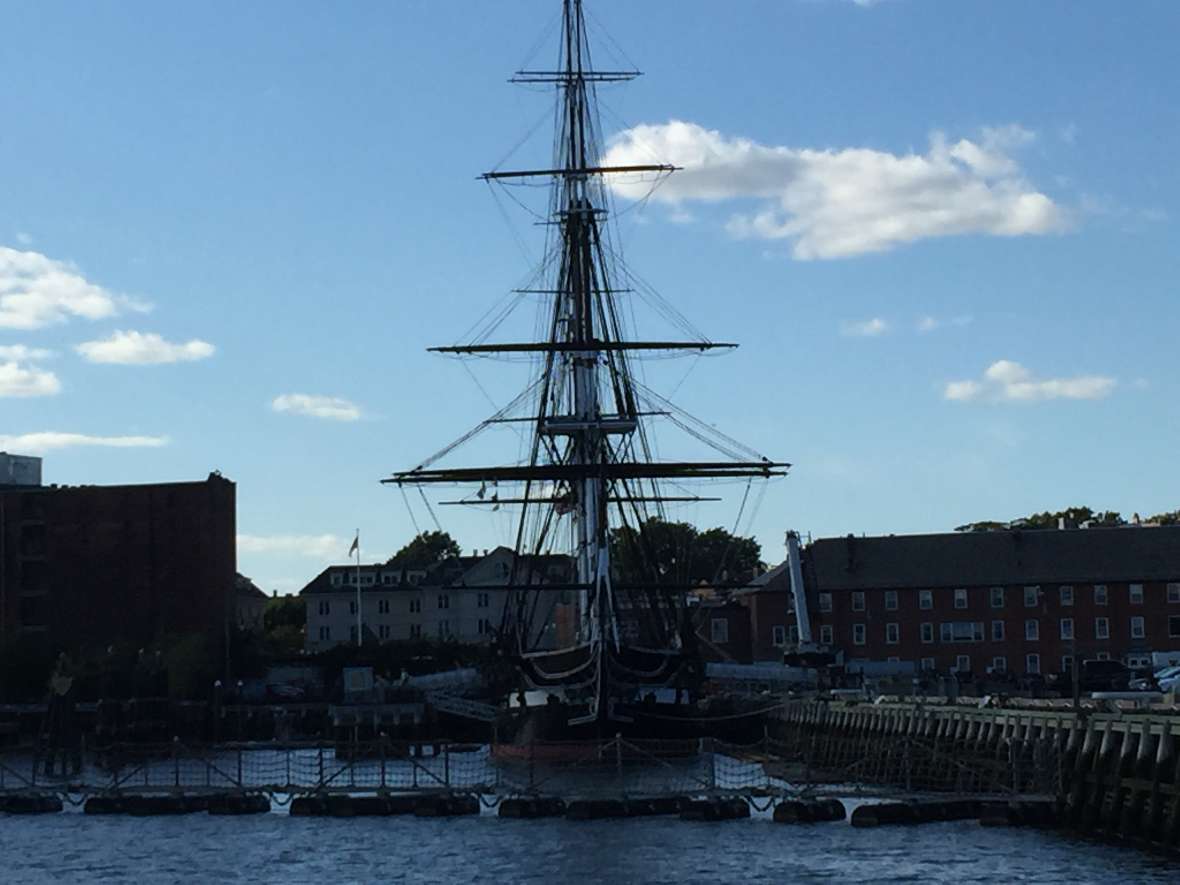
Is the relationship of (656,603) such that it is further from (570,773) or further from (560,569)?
(560,569)

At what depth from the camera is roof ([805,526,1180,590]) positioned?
118688mm

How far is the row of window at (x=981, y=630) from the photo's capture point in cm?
11794

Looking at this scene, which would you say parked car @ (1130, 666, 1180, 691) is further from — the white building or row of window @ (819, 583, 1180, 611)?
the white building

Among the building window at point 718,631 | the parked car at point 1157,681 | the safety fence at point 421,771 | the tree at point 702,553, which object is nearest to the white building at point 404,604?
the tree at point 702,553

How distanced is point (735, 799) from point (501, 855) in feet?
24.7

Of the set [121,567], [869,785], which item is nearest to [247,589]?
[121,567]

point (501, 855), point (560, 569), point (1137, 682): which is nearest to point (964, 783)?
point (501, 855)

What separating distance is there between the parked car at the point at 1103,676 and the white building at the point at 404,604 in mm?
62116

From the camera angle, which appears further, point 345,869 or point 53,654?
point 53,654

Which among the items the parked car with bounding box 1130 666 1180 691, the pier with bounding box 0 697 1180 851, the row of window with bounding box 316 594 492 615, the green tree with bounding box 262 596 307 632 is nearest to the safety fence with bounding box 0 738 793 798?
the pier with bounding box 0 697 1180 851

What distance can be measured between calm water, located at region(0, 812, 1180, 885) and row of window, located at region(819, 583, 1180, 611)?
72.4m

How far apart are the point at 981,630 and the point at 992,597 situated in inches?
76.8

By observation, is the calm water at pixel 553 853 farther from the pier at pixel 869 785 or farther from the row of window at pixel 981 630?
the row of window at pixel 981 630

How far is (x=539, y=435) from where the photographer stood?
300ft
